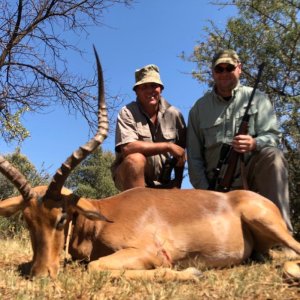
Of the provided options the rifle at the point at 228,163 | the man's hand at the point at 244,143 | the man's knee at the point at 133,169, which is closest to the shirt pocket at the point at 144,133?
the man's knee at the point at 133,169

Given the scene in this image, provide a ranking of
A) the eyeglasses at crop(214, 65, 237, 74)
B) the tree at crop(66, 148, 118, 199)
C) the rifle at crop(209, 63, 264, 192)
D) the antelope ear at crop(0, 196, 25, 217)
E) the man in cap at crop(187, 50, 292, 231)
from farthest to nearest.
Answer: the tree at crop(66, 148, 118, 199), the eyeglasses at crop(214, 65, 237, 74), the rifle at crop(209, 63, 264, 192), the man in cap at crop(187, 50, 292, 231), the antelope ear at crop(0, 196, 25, 217)

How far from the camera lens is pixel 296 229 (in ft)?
31.5

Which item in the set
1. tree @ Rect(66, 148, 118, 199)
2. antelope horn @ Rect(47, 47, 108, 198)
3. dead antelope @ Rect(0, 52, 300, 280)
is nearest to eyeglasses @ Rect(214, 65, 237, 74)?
dead antelope @ Rect(0, 52, 300, 280)

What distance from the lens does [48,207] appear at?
416cm

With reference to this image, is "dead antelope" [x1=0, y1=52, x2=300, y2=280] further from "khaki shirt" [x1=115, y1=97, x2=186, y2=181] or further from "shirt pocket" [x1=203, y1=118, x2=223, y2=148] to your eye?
"khaki shirt" [x1=115, y1=97, x2=186, y2=181]

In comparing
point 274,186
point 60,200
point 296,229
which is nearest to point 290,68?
point 296,229

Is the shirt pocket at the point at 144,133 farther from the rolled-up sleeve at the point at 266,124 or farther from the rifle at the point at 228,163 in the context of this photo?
the rolled-up sleeve at the point at 266,124

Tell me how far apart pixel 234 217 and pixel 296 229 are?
522cm

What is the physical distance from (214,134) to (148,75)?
1.20 metres

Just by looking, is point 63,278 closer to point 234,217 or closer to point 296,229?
point 234,217

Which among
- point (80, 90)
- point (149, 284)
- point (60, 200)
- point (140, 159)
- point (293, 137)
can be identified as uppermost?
point (80, 90)

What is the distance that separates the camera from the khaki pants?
5621 mm

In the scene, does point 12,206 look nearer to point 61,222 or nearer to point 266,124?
point 61,222

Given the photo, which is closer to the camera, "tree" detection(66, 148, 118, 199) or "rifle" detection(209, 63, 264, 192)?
"rifle" detection(209, 63, 264, 192)
